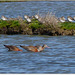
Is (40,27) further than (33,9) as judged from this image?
No

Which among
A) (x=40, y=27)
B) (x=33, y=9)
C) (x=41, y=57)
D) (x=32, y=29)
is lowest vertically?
(x=33, y=9)

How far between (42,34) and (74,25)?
181 cm

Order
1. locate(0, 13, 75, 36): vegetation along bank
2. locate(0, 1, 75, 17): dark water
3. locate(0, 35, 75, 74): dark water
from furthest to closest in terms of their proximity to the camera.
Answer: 1. locate(0, 1, 75, 17): dark water
2. locate(0, 13, 75, 36): vegetation along bank
3. locate(0, 35, 75, 74): dark water

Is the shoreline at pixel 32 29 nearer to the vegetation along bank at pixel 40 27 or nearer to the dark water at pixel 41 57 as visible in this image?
the vegetation along bank at pixel 40 27

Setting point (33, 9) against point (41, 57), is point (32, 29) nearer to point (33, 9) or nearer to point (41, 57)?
point (41, 57)

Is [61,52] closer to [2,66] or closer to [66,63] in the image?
[66,63]

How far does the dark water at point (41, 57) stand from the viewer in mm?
15856

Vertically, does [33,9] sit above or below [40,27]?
below

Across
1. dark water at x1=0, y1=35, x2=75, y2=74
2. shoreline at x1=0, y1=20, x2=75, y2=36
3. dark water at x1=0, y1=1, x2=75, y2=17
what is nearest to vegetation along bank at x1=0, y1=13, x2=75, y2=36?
shoreline at x1=0, y1=20, x2=75, y2=36

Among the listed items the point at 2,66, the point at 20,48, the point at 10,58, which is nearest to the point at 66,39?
the point at 20,48

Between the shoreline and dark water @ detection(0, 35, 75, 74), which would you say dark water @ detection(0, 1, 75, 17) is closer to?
the shoreline

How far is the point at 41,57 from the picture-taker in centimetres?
1816

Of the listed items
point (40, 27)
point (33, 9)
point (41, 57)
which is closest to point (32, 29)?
point (40, 27)

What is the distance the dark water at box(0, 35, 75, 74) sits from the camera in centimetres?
1586
